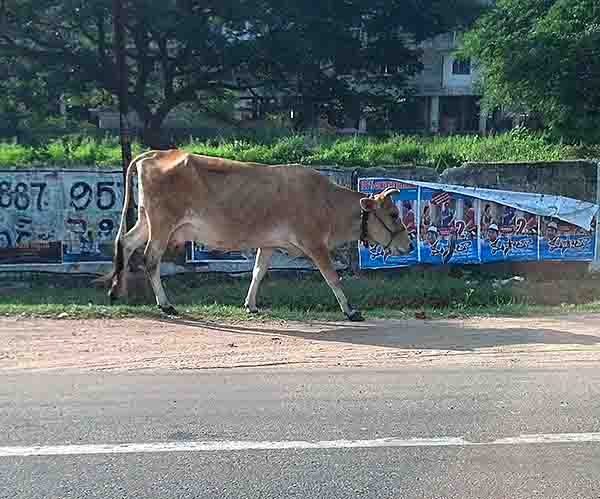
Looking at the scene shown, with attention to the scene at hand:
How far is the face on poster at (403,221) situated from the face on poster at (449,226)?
0.16m

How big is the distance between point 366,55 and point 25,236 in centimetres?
1990

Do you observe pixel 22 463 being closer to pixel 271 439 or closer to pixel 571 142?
pixel 271 439

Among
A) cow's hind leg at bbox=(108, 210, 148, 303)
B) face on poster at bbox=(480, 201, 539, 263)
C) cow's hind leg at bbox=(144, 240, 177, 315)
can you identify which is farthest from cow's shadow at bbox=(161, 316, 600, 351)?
face on poster at bbox=(480, 201, 539, 263)

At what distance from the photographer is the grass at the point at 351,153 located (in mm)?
14242

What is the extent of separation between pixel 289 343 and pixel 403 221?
5.85 m

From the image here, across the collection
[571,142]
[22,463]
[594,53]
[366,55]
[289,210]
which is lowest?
[22,463]

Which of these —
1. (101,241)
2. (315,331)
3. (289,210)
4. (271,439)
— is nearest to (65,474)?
(271,439)

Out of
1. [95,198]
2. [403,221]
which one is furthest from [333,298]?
[95,198]

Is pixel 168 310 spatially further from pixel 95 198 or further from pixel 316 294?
pixel 95 198

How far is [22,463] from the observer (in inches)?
180

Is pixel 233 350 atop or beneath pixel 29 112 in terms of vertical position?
beneath

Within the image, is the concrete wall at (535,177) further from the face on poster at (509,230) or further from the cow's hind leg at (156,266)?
the cow's hind leg at (156,266)

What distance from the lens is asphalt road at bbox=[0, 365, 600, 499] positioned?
4293mm

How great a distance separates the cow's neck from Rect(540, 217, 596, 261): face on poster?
15.9 ft
